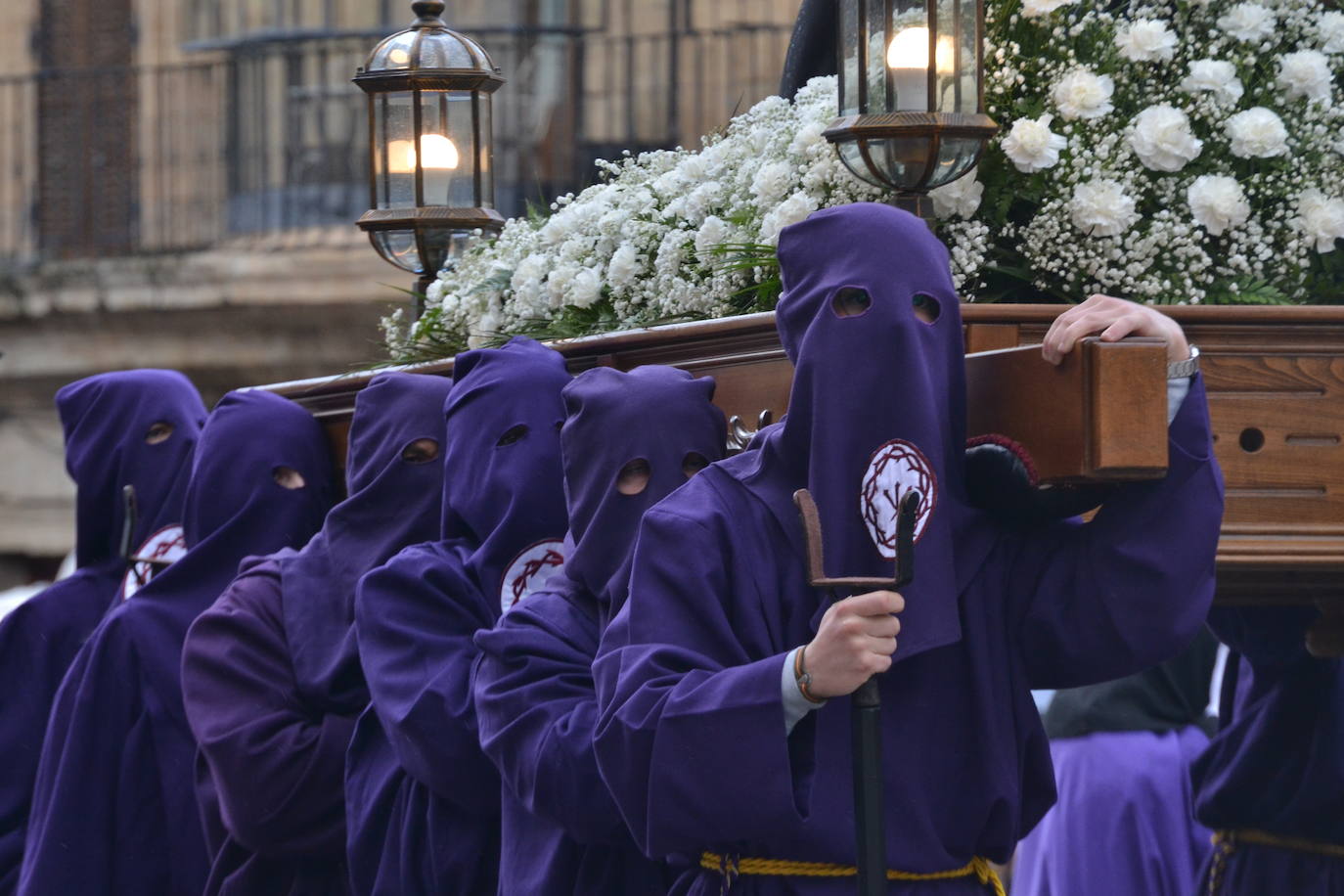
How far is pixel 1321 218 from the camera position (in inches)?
158

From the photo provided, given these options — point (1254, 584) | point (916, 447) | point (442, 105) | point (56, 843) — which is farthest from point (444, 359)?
point (916, 447)

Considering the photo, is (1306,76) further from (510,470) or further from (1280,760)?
(1280,760)

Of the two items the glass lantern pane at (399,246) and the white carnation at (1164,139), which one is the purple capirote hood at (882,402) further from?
the glass lantern pane at (399,246)

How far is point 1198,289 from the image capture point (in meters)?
4.03

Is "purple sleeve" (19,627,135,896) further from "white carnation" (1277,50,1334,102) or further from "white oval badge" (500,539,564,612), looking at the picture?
"white carnation" (1277,50,1334,102)

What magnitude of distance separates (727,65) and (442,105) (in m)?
5.84

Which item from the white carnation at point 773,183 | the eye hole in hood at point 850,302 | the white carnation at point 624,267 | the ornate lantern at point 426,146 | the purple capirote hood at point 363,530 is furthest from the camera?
the ornate lantern at point 426,146

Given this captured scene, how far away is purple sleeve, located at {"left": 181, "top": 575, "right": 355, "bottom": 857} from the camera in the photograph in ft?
16.0

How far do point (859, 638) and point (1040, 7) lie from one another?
1593 mm

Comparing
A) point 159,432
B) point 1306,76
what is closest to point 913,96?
point 1306,76

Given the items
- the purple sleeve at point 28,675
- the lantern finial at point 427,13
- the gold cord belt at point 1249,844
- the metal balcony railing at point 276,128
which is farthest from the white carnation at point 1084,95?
the metal balcony railing at point 276,128

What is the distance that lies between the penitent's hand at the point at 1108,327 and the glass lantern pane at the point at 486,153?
11.0 feet

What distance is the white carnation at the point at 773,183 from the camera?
4.34m

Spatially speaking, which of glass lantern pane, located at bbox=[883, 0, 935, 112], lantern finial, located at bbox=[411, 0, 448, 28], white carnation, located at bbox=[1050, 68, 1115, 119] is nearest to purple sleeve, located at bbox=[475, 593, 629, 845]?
glass lantern pane, located at bbox=[883, 0, 935, 112]
